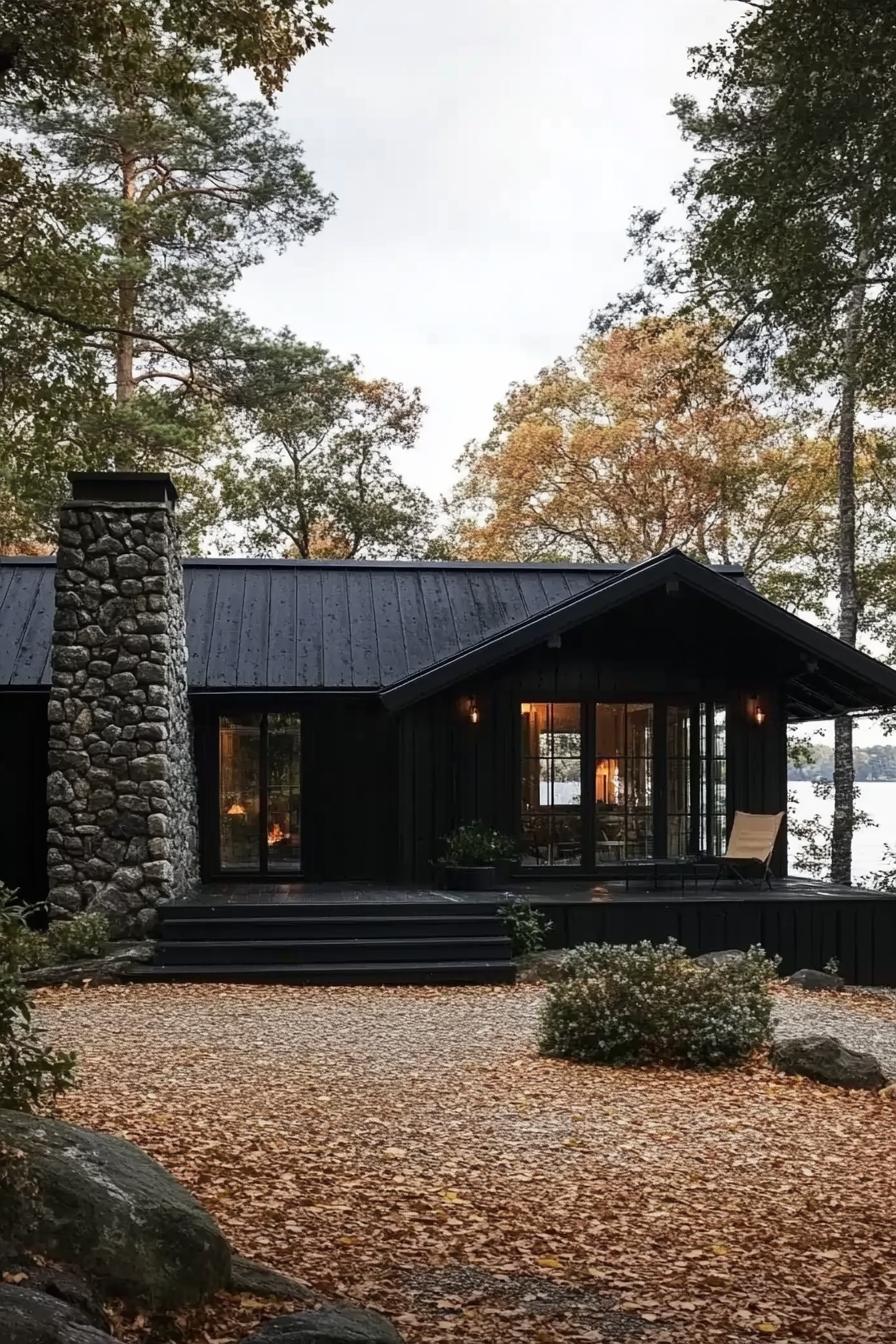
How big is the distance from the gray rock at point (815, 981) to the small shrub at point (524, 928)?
2.17 metres

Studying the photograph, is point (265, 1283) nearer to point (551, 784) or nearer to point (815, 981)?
point (815, 981)

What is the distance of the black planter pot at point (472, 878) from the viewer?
13172 millimetres

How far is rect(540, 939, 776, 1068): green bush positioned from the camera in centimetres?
786

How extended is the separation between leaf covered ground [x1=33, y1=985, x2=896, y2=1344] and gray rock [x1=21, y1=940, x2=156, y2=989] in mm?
1861

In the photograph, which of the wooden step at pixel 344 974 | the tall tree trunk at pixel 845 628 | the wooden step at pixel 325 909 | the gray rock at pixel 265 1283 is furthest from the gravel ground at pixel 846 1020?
the tall tree trunk at pixel 845 628

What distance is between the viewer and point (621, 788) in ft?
46.6

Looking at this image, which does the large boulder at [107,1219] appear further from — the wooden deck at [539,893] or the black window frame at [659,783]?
the black window frame at [659,783]

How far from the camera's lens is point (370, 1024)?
9.12 metres

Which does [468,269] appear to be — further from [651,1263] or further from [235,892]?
[651,1263]

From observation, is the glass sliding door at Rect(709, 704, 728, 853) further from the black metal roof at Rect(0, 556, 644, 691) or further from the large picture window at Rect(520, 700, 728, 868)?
the black metal roof at Rect(0, 556, 644, 691)

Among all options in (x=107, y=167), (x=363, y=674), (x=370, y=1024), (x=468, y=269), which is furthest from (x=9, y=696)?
(x=468, y=269)

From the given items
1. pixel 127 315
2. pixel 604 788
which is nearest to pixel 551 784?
pixel 604 788

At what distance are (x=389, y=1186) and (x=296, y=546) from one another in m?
22.5

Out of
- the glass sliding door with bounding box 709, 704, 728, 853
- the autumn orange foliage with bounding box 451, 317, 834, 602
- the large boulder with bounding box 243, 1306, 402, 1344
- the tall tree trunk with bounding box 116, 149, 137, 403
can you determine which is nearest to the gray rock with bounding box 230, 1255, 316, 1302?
the large boulder with bounding box 243, 1306, 402, 1344
